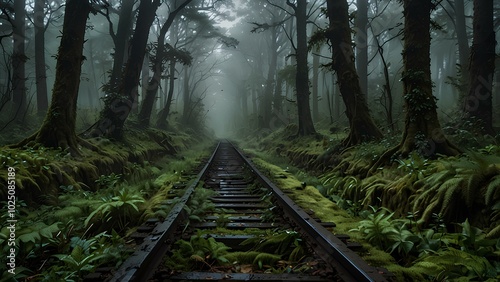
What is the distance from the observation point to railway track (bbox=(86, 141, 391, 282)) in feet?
7.91

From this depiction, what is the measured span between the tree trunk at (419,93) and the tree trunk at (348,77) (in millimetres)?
2385

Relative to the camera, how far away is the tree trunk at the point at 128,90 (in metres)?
10.2

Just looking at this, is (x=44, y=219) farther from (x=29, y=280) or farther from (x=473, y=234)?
(x=473, y=234)

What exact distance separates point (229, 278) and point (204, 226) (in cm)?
151

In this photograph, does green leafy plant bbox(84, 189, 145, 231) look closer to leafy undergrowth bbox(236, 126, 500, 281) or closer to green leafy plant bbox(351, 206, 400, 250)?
leafy undergrowth bbox(236, 126, 500, 281)

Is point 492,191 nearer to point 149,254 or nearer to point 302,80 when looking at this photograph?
point 149,254

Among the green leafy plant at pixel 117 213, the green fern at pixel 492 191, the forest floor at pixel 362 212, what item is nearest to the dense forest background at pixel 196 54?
the forest floor at pixel 362 212

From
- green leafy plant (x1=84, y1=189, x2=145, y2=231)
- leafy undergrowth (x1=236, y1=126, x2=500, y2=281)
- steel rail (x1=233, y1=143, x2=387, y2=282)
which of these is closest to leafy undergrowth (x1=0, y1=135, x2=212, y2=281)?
green leafy plant (x1=84, y1=189, x2=145, y2=231)

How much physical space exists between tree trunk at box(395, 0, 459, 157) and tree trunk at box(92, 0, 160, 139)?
28.2 feet

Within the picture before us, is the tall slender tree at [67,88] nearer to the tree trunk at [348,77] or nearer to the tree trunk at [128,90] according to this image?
the tree trunk at [128,90]

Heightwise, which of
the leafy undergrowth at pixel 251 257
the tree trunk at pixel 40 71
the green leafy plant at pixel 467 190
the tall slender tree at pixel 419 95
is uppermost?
the tree trunk at pixel 40 71

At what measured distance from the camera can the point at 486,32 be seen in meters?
8.32

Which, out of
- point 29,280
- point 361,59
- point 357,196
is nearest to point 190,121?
point 361,59

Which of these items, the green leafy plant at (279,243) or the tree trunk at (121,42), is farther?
the tree trunk at (121,42)
